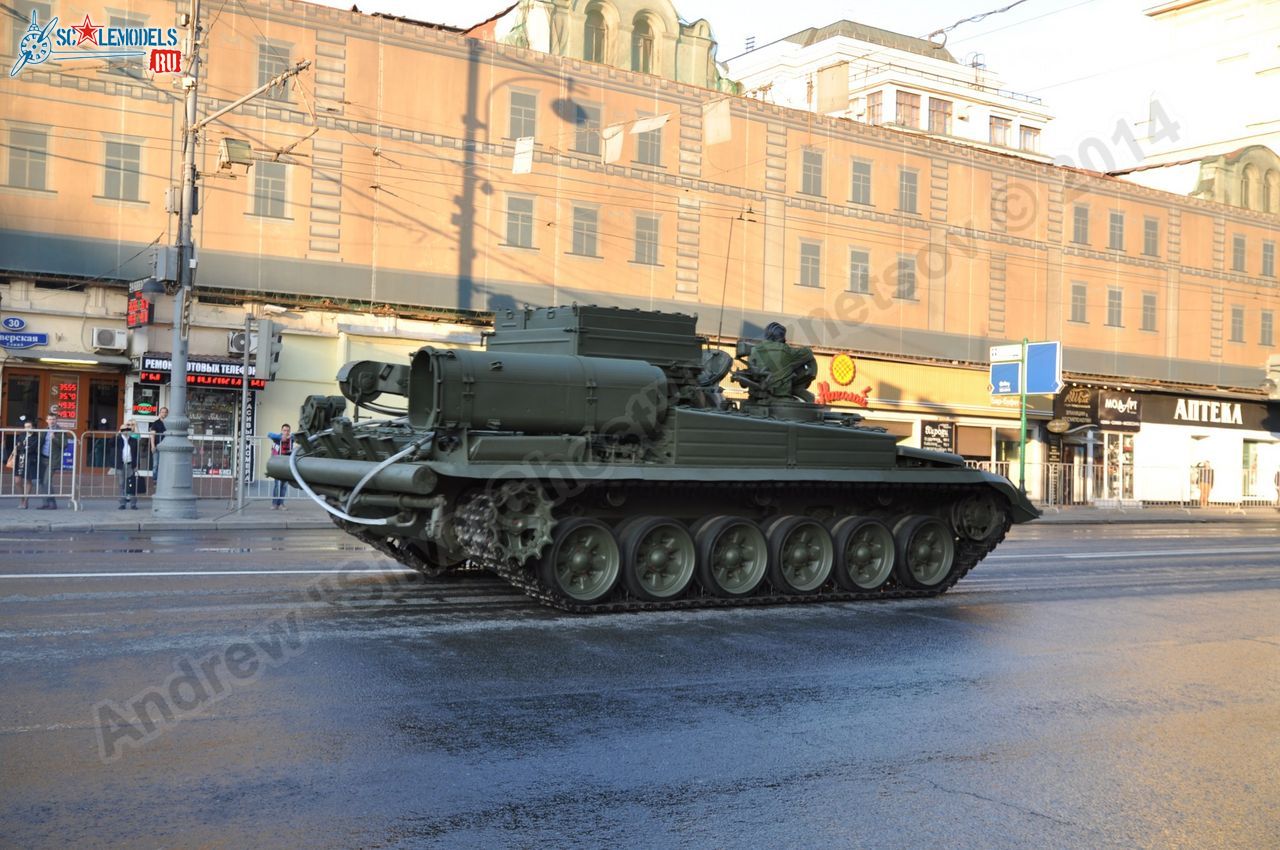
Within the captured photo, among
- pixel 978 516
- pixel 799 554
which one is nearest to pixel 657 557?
pixel 799 554

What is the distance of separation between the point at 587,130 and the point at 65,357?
1389cm

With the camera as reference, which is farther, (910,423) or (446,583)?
(910,423)

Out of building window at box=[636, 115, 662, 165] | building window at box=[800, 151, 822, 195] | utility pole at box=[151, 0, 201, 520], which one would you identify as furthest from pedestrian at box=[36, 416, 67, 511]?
building window at box=[800, 151, 822, 195]

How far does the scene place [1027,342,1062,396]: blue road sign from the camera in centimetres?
3234

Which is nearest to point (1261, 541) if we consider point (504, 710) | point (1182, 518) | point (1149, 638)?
point (1182, 518)

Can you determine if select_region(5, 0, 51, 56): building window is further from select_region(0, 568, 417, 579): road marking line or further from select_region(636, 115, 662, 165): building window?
select_region(0, 568, 417, 579): road marking line

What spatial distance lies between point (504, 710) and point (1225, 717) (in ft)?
14.2

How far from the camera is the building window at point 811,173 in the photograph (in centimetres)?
3572

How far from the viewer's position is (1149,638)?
10195mm

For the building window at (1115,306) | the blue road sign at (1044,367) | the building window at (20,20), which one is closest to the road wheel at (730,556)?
the building window at (20,20)

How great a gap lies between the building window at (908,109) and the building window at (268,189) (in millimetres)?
56349

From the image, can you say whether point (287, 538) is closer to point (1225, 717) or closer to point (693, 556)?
point (693, 556)

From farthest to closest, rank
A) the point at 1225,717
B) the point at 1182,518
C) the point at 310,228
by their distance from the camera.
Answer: the point at 1182,518, the point at 310,228, the point at 1225,717

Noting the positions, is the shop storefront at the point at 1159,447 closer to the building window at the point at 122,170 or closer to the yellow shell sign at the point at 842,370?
the yellow shell sign at the point at 842,370
